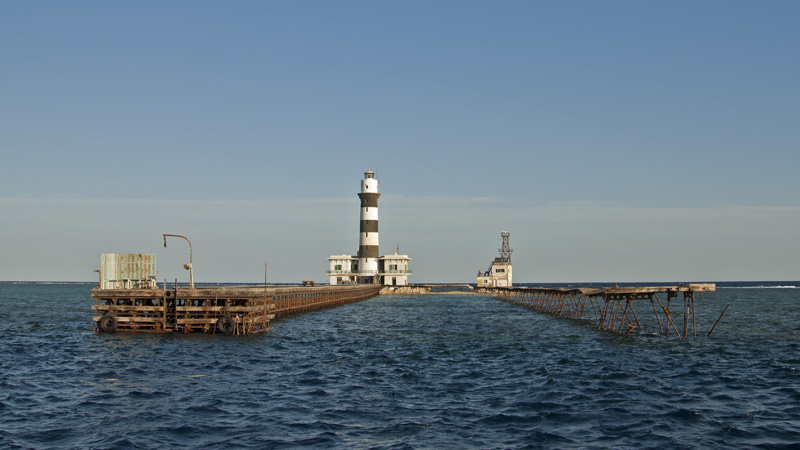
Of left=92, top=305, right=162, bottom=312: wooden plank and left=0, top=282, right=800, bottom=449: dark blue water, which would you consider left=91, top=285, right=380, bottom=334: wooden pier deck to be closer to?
left=92, top=305, right=162, bottom=312: wooden plank

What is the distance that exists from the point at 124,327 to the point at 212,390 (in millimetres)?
21470

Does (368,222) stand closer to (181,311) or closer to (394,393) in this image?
(181,311)

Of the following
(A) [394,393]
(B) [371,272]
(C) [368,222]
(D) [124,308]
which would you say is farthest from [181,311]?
(B) [371,272]

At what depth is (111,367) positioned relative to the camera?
26.7 metres

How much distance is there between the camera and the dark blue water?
1623 cm

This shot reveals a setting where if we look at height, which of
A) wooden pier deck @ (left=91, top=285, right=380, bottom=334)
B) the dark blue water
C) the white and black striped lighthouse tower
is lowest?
the dark blue water

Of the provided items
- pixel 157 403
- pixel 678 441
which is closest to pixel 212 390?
pixel 157 403

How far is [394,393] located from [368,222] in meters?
83.6

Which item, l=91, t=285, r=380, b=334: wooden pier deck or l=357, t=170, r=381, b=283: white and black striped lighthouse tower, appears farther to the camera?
l=357, t=170, r=381, b=283: white and black striped lighthouse tower

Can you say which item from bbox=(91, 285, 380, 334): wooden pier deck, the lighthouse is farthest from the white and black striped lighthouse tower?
bbox=(91, 285, 380, 334): wooden pier deck

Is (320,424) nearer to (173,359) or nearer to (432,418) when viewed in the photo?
(432,418)

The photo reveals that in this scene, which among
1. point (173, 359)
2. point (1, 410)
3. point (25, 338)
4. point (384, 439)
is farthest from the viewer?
point (25, 338)

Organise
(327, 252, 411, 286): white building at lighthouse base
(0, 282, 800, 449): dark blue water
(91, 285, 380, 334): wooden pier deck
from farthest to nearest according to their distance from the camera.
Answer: (327, 252, 411, 286): white building at lighthouse base → (91, 285, 380, 334): wooden pier deck → (0, 282, 800, 449): dark blue water

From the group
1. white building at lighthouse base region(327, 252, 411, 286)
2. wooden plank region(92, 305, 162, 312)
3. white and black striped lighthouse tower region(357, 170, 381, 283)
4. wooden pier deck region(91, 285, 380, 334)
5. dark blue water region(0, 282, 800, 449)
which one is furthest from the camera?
white building at lighthouse base region(327, 252, 411, 286)
